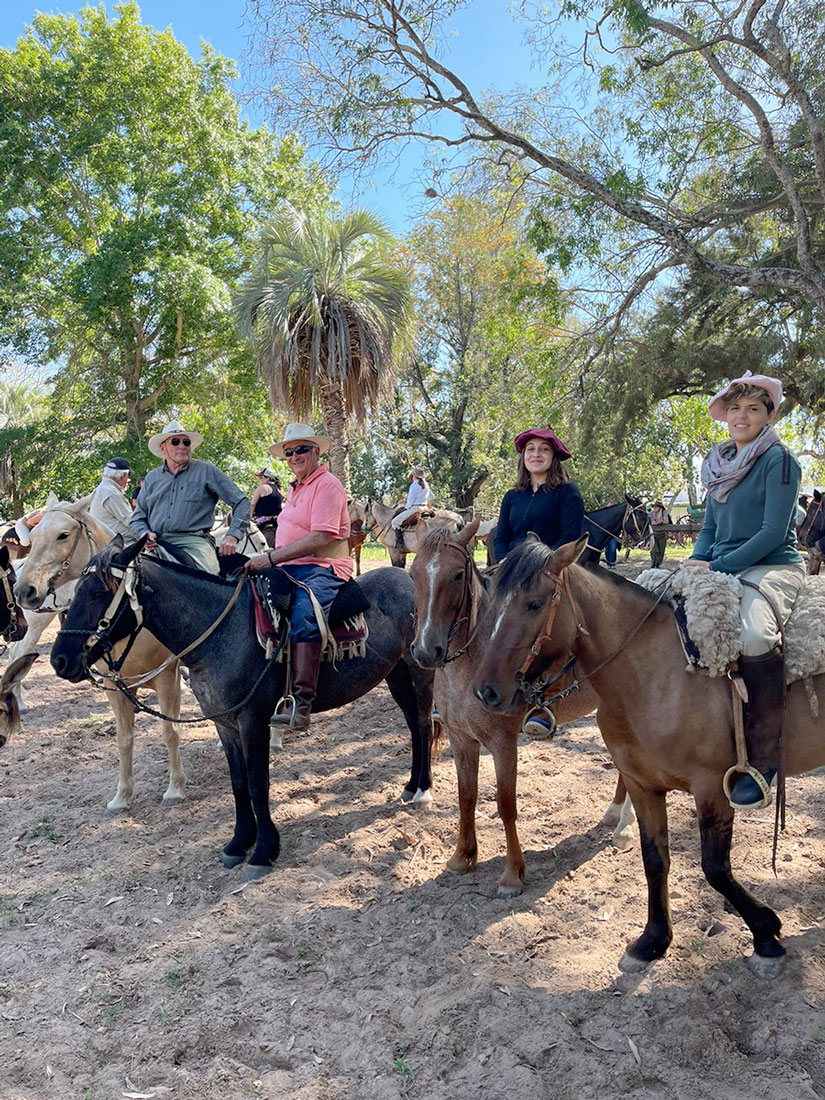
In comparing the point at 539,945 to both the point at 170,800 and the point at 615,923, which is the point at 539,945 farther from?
the point at 170,800

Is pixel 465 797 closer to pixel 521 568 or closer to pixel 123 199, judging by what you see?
pixel 521 568

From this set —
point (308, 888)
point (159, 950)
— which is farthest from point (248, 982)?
point (308, 888)

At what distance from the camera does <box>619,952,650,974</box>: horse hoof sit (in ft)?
10.7

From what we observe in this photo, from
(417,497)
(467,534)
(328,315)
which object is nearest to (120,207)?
(328,315)

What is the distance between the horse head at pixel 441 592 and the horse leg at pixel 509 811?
74 cm

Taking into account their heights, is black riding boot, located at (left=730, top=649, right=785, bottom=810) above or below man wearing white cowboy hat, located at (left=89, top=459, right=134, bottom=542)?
below

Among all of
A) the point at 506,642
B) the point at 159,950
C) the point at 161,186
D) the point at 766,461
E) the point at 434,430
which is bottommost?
the point at 159,950

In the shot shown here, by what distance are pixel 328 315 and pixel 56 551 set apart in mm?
9065

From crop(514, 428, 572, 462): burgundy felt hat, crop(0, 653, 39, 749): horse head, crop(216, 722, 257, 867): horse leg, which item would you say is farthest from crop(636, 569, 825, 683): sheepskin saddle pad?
crop(0, 653, 39, 749): horse head

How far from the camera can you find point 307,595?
14.9 ft

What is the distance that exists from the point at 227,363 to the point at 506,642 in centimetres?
1907

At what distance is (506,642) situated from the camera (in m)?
2.88

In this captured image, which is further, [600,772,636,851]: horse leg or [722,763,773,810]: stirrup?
[600,772,636,851]: horse leg

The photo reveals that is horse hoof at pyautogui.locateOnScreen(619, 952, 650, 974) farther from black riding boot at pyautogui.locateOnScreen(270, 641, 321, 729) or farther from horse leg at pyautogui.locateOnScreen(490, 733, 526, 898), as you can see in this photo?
black riding boot at pyautogui.locateOnScreen(270, 641, 321, 729)
